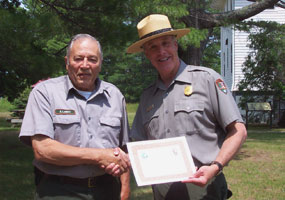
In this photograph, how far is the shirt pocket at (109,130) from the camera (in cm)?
259

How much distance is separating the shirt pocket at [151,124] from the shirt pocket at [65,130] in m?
0.59

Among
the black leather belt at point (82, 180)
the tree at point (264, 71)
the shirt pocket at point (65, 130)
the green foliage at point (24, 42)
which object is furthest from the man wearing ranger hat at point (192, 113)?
the tree at point (264, 71)

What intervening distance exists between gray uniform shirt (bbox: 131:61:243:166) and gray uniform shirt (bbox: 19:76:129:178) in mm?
346

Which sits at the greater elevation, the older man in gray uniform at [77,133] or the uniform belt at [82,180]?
the older man in gray uniform at [77,133]

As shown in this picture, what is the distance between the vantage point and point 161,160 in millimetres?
2480

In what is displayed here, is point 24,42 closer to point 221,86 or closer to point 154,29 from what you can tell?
point 154,29

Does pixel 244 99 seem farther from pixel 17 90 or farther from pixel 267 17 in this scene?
pixel 17 90

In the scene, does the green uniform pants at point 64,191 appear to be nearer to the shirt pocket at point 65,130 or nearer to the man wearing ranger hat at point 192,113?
the shirt pocket at point 65,130

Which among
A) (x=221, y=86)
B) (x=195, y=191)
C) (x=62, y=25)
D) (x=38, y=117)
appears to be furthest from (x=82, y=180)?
(x=62, y=25)

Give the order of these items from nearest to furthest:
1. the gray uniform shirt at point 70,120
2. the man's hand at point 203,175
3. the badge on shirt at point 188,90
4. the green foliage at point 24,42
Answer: the man's hand at point 203,175 → the gray uniform shirt at point 70,120 → the badge on shirt at point 188,90 → the green foliage at point 24,42

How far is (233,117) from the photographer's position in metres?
2.56

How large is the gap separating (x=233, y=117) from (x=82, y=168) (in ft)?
3.50

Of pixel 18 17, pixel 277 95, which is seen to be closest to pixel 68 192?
pixel 18 17

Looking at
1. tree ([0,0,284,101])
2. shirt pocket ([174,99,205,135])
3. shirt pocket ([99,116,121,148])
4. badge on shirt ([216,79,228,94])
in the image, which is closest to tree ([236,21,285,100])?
Answer: tree ([0,0,284,101])
